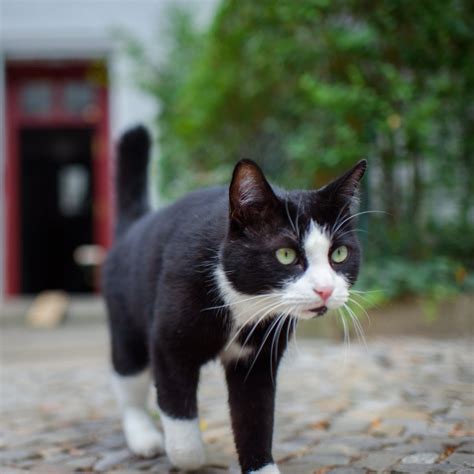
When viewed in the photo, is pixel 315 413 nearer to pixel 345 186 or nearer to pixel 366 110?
pixel 345 186

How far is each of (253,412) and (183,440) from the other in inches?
9.4

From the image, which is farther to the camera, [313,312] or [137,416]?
[137,416]

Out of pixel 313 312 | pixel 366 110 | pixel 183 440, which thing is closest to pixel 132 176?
pixel 183 440

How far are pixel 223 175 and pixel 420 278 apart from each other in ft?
5.69

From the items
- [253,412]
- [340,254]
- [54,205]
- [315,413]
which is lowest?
[315,413]

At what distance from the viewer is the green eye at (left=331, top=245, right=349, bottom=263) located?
6.45ft

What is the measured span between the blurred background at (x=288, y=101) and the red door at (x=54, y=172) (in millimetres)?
28

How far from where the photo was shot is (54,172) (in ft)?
32.3

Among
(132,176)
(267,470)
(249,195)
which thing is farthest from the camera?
(132,176)

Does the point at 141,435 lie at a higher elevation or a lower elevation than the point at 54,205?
lower

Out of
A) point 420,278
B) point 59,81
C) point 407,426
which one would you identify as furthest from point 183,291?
point 59,81

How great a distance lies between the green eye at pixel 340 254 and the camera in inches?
77.4

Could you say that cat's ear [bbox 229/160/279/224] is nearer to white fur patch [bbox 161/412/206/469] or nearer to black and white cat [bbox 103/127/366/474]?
black and white cat [bbox 103/127/366/474]

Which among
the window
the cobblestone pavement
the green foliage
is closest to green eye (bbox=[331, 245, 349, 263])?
the cobblestone pavement
